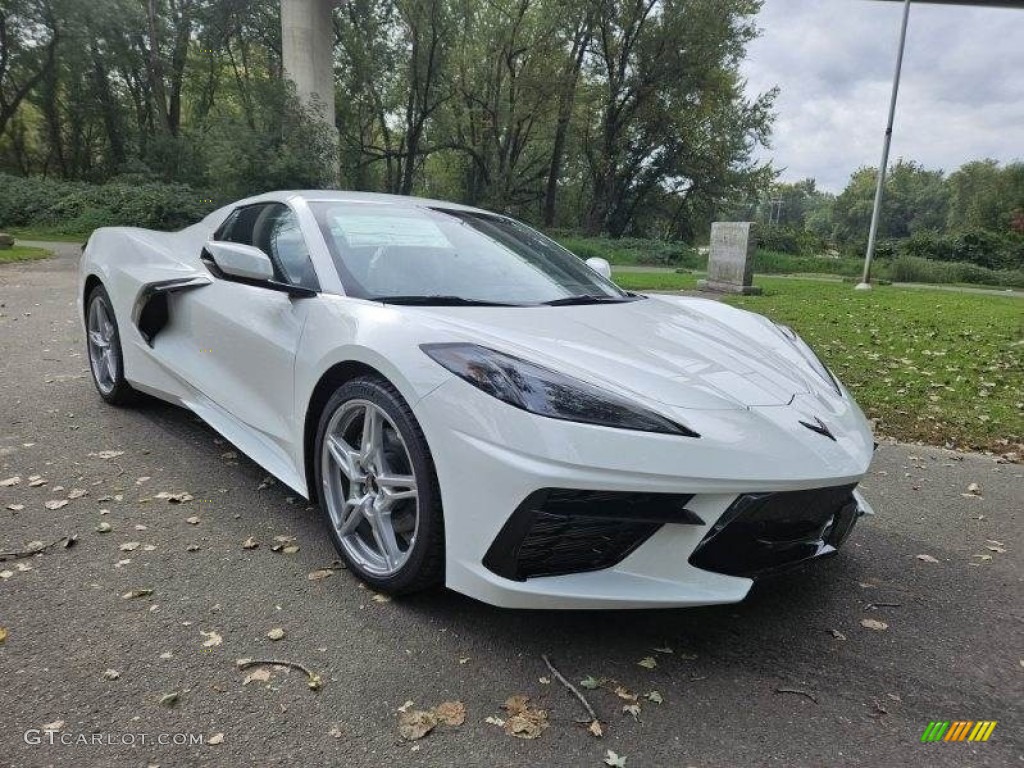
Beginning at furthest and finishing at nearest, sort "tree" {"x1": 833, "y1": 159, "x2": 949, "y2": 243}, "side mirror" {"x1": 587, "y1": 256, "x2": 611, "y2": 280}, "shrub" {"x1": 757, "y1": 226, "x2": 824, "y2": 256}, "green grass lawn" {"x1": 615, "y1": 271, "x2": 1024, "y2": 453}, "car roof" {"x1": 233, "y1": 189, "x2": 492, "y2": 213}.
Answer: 1. "tree" {"x1": 833, "y1": 159, "x2": 949, "y2": 243}
2. "shrub" {"x1": 757, "y1": 226, "x2": 824, "y2": 256}
3. "green grass lawn" {"x1": 615, "y1": 271, "x2": 1024, "y2": 453}
4. "side mirror" {"x1": 587, "y1": 256, "x2": 611, "y2": 280}
5. "car roof" {"x1": 233, "y1": 189, "x2": 492, "y2": 213}

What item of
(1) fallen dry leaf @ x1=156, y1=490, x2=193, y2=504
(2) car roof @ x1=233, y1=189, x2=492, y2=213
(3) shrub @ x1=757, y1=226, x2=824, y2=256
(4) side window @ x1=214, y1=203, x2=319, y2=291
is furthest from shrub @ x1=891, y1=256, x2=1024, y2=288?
(1) fallen dry leaf @ x1=156, y1=490, x2=193, y2=504

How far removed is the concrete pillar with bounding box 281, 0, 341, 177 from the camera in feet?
61.0

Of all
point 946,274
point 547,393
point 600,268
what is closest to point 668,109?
point 946,274

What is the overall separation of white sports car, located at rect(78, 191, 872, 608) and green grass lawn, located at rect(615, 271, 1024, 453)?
2379 mm

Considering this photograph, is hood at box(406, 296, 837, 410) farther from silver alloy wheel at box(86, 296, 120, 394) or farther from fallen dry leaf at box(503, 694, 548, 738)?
silver alloy wheel at box(86, 296, 120, 394)

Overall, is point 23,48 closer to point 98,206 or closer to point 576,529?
point 98,206

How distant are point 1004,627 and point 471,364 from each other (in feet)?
6.40

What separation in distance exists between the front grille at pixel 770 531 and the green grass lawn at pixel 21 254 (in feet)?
47.1

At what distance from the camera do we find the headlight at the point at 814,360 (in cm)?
264

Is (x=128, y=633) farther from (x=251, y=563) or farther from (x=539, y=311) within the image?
(x=539, y=311)

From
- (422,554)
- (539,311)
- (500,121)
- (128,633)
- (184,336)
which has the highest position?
(500,121)

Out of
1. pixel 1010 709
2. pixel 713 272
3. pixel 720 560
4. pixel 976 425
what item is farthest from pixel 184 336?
pixel 713 272

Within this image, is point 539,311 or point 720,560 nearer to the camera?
point 720,560

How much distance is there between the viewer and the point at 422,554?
6.77 feet
